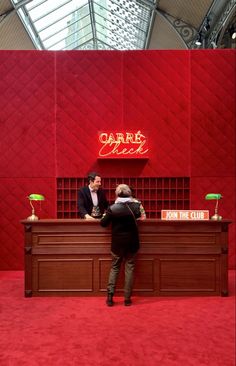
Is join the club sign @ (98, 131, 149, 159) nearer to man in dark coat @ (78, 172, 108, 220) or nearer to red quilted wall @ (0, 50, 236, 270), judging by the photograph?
red quilted wall @ (0, 50, 236, 270)

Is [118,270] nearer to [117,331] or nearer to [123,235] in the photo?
[123,235]

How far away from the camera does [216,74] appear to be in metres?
6.43

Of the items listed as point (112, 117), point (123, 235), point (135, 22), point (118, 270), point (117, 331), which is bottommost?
point (117, 331)

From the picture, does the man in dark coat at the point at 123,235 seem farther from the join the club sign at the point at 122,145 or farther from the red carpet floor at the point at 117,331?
the join the club sign at the point at 122,145

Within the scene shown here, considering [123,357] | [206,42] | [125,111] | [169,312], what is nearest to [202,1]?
[206,42]

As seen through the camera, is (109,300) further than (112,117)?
No

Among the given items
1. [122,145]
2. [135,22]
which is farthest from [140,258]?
[135,22]

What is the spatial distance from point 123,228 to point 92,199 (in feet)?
3.49

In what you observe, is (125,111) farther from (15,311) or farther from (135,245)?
(15,311)

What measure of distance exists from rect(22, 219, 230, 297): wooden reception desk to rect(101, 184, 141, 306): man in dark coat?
30 cm

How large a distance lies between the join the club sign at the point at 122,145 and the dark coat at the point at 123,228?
220 centimetres

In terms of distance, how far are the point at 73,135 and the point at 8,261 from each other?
243 cm

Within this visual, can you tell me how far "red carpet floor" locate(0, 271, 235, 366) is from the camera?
9.10 feet

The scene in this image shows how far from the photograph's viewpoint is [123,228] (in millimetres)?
4234
